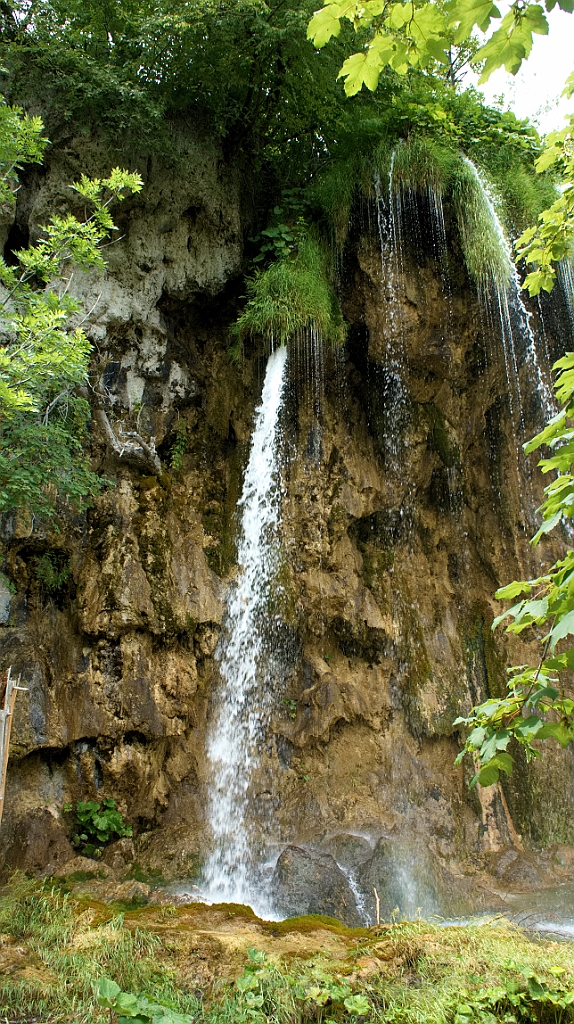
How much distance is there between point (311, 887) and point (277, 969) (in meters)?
2.31

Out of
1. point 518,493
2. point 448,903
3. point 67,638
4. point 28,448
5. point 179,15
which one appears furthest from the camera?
point 518,493

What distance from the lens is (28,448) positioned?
5.53 meters

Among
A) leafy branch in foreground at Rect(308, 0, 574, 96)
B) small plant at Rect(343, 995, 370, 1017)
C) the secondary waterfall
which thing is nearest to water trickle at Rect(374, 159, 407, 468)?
the secondary waterfall

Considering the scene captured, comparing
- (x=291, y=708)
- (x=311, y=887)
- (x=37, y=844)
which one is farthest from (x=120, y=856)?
(x=291, y=708)

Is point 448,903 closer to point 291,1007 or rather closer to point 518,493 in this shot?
point 291,1007

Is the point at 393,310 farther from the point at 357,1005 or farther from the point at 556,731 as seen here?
the point at 357,1005

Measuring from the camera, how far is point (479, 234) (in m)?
8.06

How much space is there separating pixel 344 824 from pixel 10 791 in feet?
11.2

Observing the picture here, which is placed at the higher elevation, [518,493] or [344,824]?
[518,493]

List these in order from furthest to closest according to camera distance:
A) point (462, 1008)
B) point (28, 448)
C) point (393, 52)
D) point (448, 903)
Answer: point (448, 903)
point (28, 448)
point (462, 1008)
point (393, 52)

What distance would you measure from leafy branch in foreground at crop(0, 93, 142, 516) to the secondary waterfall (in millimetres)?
2247

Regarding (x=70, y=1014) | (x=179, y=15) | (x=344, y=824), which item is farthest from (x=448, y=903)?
(x=179, y=15)

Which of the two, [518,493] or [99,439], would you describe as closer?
[99,439]

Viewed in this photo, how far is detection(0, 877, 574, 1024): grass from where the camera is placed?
3139mm
